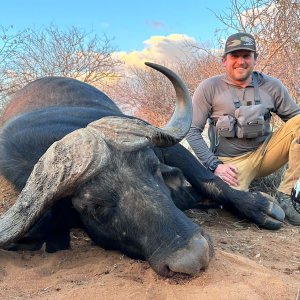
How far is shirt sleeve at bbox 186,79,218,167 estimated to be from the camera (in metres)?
5.47

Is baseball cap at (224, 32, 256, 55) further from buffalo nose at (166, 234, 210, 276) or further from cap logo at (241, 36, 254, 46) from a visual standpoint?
buffalo nose at (166, 234, 210, 276)

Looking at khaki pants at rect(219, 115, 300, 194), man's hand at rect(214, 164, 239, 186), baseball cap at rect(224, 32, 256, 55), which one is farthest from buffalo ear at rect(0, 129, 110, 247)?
baseball cap at rect(224, 32, 256, 55)

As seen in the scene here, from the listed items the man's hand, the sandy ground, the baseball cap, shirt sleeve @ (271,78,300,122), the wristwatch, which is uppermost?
the baseball cap

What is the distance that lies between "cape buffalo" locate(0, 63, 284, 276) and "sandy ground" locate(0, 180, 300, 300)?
0.30 ft

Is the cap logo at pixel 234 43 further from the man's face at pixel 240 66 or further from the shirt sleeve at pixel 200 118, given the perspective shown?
the shirt sleeve at pixel 200 118

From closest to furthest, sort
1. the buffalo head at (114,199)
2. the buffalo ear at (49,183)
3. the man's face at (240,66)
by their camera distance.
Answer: the buffalo head at (114,199)
the buffalo ear at (49,183)
the man's face at (240,66)

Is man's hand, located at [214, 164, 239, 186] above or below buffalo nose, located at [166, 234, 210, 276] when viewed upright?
above

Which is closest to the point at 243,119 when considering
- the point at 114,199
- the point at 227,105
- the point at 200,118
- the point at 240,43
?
the point at 227,105

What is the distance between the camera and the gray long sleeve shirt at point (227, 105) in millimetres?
5465

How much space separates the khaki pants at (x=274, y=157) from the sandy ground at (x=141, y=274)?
136cm

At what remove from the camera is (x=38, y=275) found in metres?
3.17

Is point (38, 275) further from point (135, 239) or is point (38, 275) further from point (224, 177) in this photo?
point (224, 177)

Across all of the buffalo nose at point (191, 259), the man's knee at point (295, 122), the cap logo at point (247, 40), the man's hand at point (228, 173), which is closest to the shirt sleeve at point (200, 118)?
the man's hand at point (228, 173)

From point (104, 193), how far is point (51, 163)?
0.40 meters
